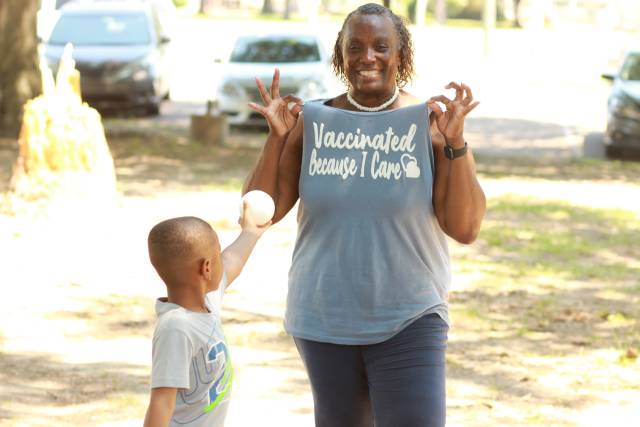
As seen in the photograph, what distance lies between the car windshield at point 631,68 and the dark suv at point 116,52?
7494mm

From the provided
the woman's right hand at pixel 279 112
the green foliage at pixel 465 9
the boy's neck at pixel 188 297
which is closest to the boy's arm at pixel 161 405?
the boy's neck at pixel 188 297

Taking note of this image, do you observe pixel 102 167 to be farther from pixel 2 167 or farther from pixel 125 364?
pixel 125 364

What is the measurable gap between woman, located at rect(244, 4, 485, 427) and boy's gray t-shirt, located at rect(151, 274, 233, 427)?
41cm

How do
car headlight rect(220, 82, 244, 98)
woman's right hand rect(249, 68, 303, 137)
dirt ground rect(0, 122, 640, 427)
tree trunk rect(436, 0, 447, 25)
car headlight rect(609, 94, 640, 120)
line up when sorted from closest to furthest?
1. woman's right hand rect(249, 68, 303, 137)
2. dirt ground rect(0, 122, 640, 427)
3. car headlight rect(609, 94, 640, 120)
4. car headlight rect(220, 82, 244, 98)
5. tree trunk rect(436, 0, 447, 25)

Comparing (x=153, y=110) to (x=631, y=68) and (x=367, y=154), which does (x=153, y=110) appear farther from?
(x=367, y=154)

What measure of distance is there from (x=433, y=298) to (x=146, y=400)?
3037 millimetres

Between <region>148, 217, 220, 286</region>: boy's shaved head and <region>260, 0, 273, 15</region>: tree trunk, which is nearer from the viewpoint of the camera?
<region>148, 217, 220, 286</region>: boy's shaved head

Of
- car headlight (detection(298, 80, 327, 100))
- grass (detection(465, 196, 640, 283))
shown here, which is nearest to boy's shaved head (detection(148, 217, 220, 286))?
grass (detection(465, 196, 640, 283))

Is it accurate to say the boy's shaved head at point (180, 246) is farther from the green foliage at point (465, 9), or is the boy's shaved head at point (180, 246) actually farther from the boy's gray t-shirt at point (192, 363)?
the green foliage at point (465, 9)

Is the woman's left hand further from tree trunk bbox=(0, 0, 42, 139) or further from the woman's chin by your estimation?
tree trunk bbox=(0, 0, 42, 139)

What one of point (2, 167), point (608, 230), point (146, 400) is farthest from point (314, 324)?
point (2, 167)

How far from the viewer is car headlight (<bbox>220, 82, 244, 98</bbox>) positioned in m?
19.4

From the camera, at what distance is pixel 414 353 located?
11.5ft

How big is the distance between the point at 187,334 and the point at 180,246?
0.22 m
